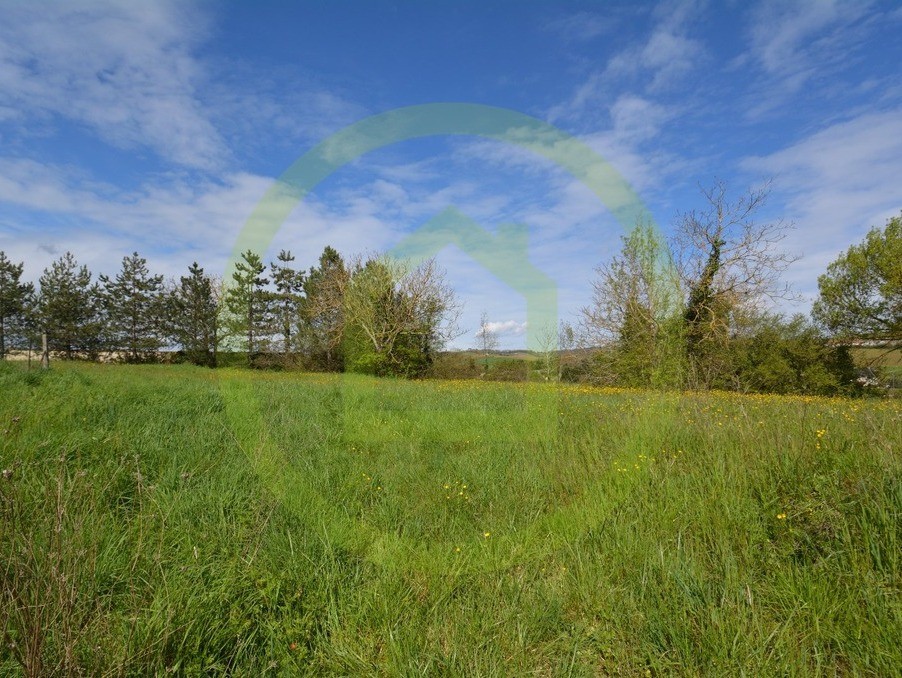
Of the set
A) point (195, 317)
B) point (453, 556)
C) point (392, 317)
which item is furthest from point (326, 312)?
point (453, 556)

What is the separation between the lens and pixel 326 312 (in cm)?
3256

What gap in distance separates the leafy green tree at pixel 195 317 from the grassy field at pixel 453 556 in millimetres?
39129

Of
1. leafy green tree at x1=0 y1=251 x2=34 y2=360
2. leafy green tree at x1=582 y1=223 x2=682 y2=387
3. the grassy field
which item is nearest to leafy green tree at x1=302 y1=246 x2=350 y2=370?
leafy green tree at x1=582 y1=223 x2=682 y2=387

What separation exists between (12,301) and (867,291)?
74946 mm

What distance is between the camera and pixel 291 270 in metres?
43.4

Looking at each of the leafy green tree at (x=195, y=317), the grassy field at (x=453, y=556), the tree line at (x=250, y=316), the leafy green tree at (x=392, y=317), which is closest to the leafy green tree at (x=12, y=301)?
the tree line at (x=250, y=316)

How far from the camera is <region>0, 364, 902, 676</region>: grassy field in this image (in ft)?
6.40

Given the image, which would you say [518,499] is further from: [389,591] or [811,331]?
[811,331]

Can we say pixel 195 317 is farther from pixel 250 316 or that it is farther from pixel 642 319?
pixel 642 319

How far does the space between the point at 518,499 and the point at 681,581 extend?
5.56 ft

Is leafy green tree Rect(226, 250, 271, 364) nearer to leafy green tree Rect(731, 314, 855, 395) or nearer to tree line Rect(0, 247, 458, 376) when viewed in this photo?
tree line Rect(0, 247, 458, 376)

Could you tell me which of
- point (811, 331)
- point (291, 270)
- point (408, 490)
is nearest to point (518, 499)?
point (408, 490)

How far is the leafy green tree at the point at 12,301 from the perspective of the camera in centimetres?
4619

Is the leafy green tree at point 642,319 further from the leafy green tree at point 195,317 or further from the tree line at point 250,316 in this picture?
the leafy green tree at point 195,317
